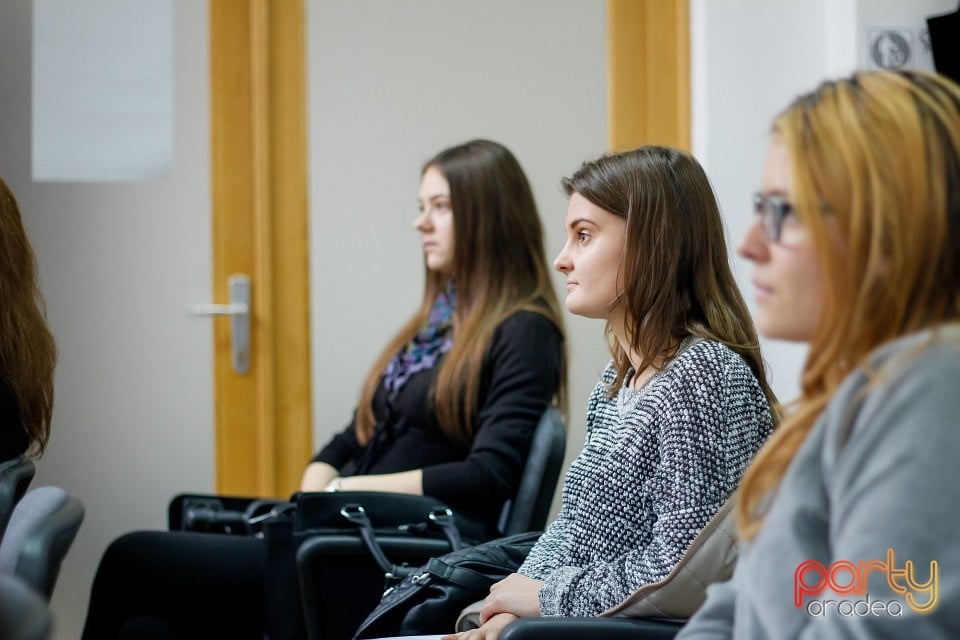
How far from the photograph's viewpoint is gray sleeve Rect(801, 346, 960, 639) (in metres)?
0.86

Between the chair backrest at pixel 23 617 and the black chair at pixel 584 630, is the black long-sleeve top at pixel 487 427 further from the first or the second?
the chair backrest at pixel 23 617

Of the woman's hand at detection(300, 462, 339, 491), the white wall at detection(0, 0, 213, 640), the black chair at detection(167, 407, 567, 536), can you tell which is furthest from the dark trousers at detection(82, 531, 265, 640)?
the white wall at detection(0, 0, 213, 640)

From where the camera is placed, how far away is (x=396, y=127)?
128 inches

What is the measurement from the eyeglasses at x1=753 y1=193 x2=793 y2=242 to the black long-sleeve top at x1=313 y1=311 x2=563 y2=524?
→ 124 centimetres

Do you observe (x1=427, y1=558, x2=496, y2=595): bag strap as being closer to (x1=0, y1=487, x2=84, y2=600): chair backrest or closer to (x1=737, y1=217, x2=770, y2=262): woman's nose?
(x1=0, y1=487, x2=84, y2=600): chair backrest

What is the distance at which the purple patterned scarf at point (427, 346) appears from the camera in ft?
8.32

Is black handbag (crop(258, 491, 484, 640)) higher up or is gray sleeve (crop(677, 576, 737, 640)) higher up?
gray sleeve (crop(677, 576, 737, 640))

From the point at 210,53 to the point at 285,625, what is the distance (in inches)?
70.1

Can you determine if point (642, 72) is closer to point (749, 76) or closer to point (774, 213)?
point (749, 76)

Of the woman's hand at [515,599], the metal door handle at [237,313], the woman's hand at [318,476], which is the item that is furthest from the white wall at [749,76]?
the woman's hand at [515,599]

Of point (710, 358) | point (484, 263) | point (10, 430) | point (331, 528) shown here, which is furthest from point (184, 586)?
point (710, 358)

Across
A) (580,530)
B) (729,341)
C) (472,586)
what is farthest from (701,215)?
(472,586)

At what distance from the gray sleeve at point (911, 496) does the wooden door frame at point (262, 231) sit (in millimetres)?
2450

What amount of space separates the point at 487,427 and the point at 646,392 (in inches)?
30.8
